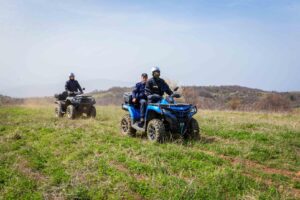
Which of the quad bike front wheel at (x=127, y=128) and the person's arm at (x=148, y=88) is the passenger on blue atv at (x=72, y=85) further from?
the person's arm at (x=148, y=88)

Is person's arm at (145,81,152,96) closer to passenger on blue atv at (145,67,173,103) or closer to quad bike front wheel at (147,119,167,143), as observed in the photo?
passenger on blue atv at (145,67,173,103)

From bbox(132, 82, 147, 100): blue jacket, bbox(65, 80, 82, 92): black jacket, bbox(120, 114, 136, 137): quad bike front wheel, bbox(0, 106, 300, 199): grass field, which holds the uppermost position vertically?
bbox(65, 80, 82, 92): black jacket

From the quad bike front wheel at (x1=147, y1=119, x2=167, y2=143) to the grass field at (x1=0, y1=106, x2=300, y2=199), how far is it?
0.36 m

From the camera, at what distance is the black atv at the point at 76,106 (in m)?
17.2

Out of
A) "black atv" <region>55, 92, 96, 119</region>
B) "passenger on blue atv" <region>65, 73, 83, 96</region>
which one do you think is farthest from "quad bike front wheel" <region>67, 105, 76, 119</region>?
"passenger on blue atv" <region>65, 73, 83, 96</region>

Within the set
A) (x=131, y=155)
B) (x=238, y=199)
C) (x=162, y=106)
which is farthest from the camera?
(x=162, y=106)

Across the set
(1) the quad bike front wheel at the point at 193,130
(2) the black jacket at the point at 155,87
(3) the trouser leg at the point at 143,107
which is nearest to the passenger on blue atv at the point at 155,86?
(2) the black jacket at the point at 155,87

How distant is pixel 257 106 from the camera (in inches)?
1314

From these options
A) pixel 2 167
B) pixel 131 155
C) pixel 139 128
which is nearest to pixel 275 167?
pixel 131 155

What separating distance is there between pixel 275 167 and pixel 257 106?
26.6 metres

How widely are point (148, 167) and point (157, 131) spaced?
2573 mm

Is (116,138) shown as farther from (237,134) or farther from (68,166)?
(237,134)

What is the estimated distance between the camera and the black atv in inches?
677

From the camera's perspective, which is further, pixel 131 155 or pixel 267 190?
pixel 131 155
